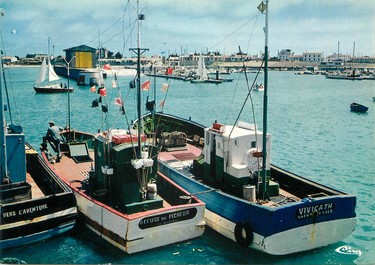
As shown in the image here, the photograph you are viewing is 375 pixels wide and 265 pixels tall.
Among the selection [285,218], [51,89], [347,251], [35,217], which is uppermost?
[51,89]

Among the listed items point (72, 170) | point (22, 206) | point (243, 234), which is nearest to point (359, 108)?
point (72, 170)

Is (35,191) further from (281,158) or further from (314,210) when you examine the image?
(281,158)

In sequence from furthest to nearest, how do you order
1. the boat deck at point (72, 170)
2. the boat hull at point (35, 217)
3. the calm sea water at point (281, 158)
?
the boat deck at point (72, 170)
the calm sea water at point (281, 158)
the boat hull at point (35, 217)

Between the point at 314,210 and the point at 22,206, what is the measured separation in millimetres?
9557

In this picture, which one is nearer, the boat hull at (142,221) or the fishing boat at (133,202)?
the boat hull at (142,221)

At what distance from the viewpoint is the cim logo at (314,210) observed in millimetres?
12945

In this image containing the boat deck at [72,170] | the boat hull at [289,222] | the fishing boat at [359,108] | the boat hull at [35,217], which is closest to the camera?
the boat hull at [289,222]

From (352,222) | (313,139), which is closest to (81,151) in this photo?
(352,222)

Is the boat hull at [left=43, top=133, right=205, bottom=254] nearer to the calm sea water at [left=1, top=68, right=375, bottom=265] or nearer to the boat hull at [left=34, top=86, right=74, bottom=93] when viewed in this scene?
the calm sea water at [left=1, top=68, right=375, bottom=265]

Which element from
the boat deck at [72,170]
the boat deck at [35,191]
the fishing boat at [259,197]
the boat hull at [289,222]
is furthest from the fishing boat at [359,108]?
the boat deck at [35,191]

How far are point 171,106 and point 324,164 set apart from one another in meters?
43.8

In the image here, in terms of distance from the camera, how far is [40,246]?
561 inches

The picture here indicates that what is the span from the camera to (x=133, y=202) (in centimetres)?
1384

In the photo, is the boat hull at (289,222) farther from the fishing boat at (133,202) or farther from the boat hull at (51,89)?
the boat hull at (51,89)
